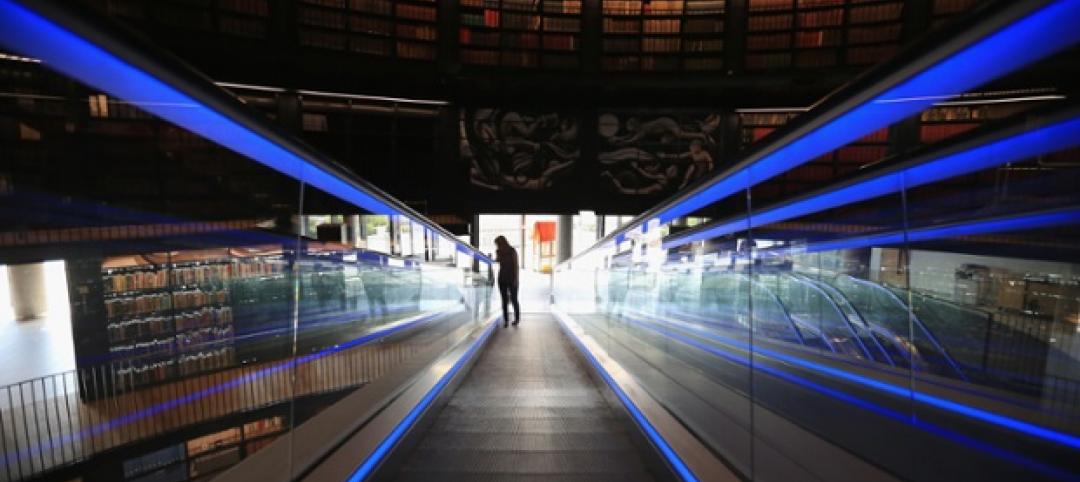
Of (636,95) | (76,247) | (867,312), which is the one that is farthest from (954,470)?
(636,95)

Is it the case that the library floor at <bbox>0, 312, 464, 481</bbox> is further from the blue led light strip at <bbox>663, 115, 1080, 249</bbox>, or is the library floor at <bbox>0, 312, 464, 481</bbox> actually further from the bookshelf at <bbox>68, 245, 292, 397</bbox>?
the blue led light strip at <bbox>663, 115, 1080, 249</bbox>

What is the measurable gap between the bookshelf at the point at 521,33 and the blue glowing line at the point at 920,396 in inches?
302

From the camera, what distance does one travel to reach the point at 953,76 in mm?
840

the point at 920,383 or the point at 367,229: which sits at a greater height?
the point at 367,229

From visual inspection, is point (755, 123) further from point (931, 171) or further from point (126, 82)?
point (126, 82)

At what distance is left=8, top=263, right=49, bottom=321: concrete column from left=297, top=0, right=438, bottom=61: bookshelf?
8235 mm

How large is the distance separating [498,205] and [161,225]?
8534 mm

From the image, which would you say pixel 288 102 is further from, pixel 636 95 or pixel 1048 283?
pixel 1048 283

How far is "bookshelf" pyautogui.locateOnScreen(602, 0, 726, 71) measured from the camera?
8.74 metres

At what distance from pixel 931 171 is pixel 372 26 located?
8.79 metres

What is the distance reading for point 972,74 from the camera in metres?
0.83

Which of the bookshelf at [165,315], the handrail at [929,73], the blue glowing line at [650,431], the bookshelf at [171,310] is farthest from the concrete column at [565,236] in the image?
the handrail at [929,73]

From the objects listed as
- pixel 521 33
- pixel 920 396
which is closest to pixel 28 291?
pixel 920 396

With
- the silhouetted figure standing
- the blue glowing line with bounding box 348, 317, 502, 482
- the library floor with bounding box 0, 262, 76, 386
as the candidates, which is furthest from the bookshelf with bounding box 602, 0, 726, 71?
the library floor with bounding box 0, 262, 76, 386
